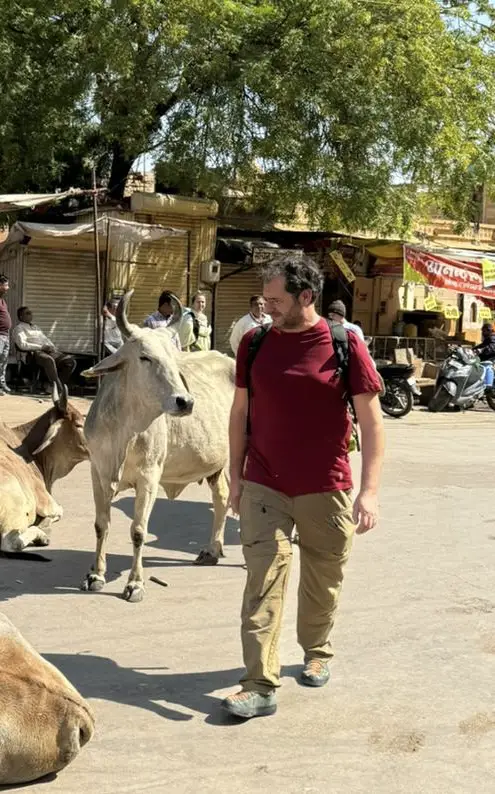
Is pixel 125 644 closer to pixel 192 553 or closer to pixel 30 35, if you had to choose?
pixel 192 553

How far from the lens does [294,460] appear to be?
188 inches

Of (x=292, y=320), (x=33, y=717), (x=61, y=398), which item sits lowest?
(x=33, y=717)

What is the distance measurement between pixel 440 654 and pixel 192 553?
8.87ft

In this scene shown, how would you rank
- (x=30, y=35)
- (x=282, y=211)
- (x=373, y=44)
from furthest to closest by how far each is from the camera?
(x=282, y=211)
(x=30, y=35)
(x=373, y=44)

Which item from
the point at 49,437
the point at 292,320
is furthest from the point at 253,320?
the point at 292,320

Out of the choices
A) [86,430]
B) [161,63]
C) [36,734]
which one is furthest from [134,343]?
[161,63]

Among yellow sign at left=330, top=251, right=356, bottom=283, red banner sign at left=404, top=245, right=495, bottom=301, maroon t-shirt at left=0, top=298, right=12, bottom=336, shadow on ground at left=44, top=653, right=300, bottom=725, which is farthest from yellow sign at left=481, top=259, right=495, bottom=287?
shadow on ground at left=44, top=653, right=300, bottom=725

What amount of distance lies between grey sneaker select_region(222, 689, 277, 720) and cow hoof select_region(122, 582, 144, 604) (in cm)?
189

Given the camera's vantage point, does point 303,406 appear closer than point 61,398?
Yes

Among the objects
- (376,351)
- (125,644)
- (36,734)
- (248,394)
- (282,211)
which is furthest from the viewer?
(376,351)

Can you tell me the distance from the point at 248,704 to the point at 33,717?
1.12 meters

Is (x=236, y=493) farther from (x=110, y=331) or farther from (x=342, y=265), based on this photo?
(x=342, y=265)

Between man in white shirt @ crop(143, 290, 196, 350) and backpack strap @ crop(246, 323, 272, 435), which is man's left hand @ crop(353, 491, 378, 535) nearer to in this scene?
backpack strap @ crop(246, 323, 272, 435)

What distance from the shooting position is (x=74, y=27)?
1916cm
